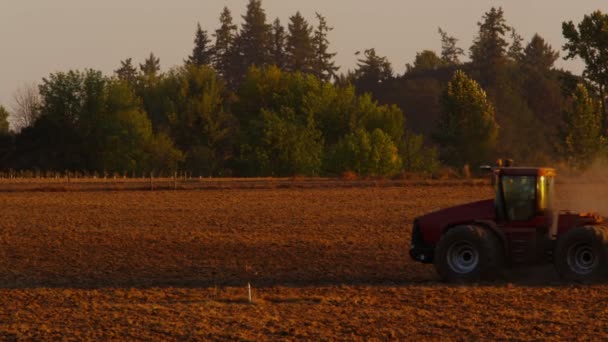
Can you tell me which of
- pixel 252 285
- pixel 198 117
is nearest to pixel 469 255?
pixel 252 285

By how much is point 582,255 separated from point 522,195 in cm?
164

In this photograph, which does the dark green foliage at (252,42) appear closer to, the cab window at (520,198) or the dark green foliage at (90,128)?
the dark green foliage at (90,128)

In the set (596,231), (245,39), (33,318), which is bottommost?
(33,318)

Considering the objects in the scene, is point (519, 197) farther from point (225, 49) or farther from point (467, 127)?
point (225, 49)

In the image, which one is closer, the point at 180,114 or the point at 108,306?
the point at 108,306

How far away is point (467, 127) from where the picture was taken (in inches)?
3209

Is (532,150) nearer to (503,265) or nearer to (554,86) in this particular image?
(554,86)

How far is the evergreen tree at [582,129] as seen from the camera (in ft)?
236

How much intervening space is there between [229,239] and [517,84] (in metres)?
115

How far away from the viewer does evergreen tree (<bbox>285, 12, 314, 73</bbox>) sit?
475 ft

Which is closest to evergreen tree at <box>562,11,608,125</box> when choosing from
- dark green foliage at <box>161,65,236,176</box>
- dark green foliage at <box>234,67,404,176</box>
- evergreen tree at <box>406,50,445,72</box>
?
dark green foliage at <box>234,67,404,176</box>

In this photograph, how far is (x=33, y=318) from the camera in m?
16.1

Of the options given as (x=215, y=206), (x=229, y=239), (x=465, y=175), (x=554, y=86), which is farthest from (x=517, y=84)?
(x=229, y=239)

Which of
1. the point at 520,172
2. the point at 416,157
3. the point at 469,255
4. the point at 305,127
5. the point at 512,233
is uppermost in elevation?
the point at 305,127
